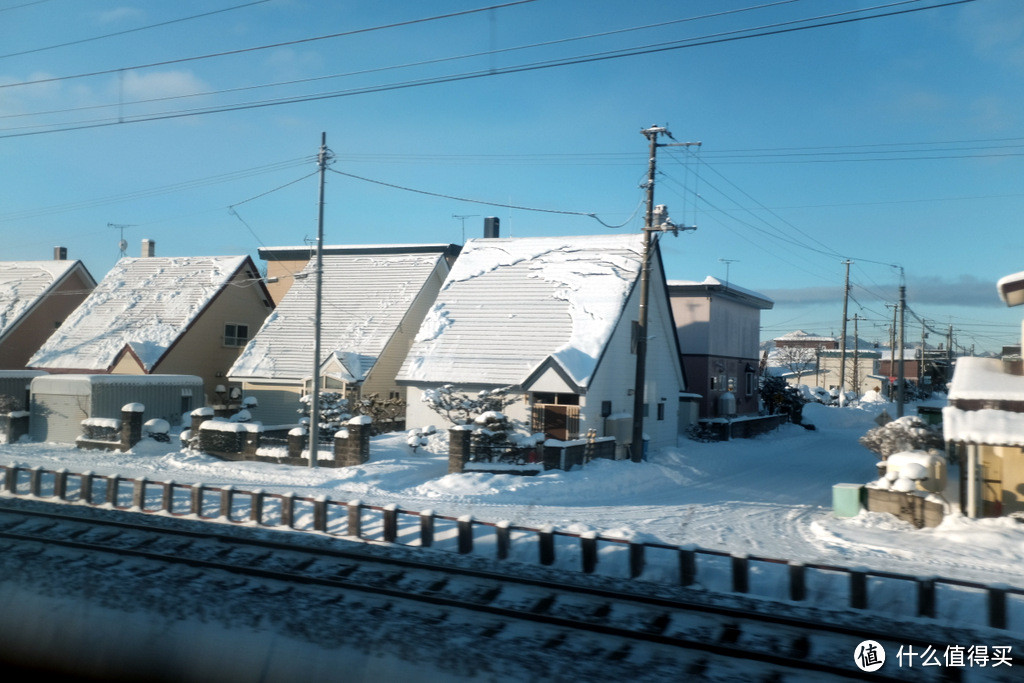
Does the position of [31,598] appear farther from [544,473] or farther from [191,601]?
[544,473]

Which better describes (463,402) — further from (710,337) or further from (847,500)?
(710,337)

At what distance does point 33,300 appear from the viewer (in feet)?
135

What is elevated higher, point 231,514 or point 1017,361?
point 1017,361

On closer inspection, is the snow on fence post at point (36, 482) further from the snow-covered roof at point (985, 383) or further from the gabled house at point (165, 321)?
the snow-covered roof at point (985, 383)

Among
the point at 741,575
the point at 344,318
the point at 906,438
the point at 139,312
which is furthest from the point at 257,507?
the point at 139,312

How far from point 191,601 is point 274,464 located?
1318 centimetres

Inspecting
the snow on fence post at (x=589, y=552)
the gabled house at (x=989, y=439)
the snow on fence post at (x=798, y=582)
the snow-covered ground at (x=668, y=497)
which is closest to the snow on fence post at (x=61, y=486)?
the snow-covered ground at (x=668, y=497)

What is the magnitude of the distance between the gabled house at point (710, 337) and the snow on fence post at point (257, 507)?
25858mm

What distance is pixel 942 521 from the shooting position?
1652 centimetres

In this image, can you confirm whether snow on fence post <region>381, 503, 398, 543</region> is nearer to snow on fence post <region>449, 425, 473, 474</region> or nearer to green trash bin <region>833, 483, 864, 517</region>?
snow on fence post <region>449, 425, 473, 474</region>

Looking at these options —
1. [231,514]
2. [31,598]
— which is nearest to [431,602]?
[31,598]

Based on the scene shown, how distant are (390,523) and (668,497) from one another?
9.74 meters

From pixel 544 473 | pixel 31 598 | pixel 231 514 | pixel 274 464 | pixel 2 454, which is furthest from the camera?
pixel 2 454

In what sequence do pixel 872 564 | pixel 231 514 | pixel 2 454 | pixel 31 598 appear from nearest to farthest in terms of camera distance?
1. pixel 31 598
2. pixel 872 564
3. pixel 231 514
4. pixel 2 454
